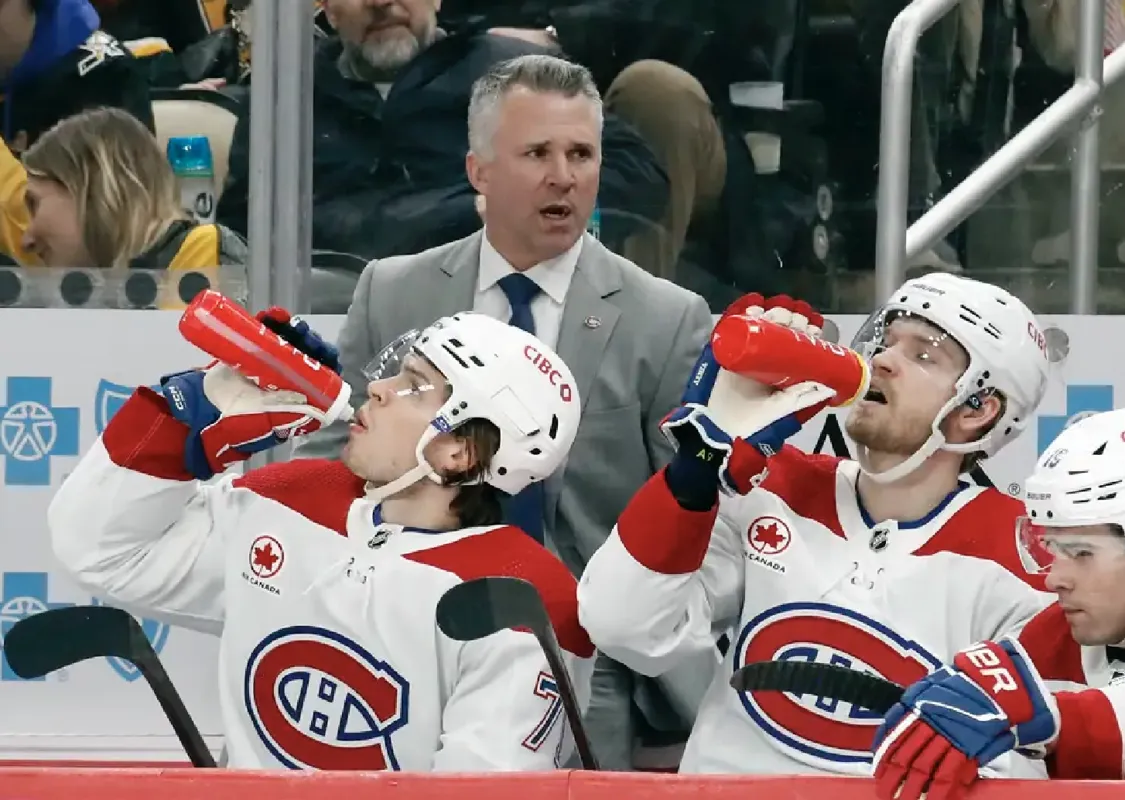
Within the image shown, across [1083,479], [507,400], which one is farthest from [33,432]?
[1083,479]

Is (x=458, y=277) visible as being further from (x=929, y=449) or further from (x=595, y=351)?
(x=929, y=449)

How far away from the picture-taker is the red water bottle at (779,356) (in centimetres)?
261

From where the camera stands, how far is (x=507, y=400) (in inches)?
112

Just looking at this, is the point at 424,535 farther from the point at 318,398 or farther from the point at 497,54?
the point at 497,54

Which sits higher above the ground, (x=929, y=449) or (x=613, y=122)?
(x=613, y=122)

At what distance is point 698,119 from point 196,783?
2.05 meters

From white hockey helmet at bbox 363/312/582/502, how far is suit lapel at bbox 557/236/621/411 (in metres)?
0.39

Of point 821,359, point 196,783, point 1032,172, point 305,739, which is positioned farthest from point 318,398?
point 1032,172

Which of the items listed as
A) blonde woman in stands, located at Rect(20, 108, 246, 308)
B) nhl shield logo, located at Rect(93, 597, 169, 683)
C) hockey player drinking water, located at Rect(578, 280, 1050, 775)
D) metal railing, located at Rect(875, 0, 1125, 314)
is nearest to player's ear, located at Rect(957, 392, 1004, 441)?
hockey player drinking water, located at Rect(578, 280, 1050, 775)

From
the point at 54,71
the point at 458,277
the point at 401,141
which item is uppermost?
the point at 54,71

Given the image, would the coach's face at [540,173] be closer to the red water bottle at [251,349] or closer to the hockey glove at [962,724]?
the red water bottle at [251,349]

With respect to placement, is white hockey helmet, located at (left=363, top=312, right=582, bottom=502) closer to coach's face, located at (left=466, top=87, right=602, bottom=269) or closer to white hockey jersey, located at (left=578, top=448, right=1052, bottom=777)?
white hockey jersey, located at (left=578, top=448, right=1052, bottom=777)

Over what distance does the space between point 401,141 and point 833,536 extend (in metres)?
1.32

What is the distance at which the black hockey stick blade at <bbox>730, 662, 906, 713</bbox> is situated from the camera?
7.61ft
